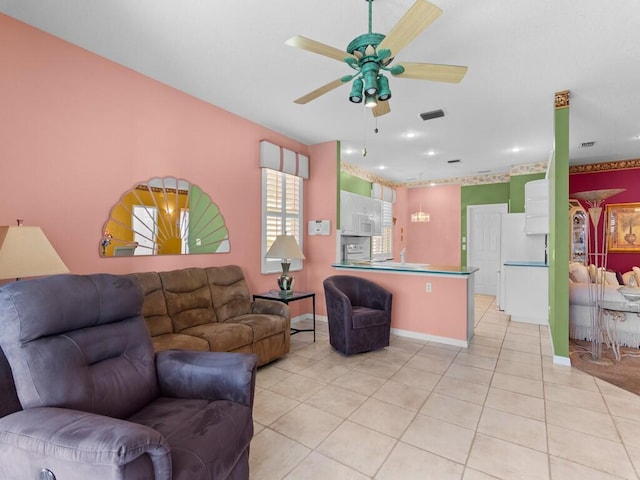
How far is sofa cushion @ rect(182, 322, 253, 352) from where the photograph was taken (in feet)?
8.89

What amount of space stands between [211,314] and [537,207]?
15.9 ft

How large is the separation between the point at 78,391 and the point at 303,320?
12.5ft

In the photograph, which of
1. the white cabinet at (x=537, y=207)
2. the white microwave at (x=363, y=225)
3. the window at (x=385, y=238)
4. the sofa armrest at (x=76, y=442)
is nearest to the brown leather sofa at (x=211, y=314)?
the sofa armrest at (x=76, y=442)

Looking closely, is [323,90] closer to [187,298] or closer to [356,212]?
[187,298]

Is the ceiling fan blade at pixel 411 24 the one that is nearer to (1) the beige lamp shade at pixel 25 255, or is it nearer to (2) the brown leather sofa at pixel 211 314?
(1) the beige lamp shade at pixel 25 255

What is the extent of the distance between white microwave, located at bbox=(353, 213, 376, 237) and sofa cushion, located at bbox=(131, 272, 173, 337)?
11.9 feet

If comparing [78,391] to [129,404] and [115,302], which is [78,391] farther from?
[115,302]

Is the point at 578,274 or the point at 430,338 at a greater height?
the point at 578,274

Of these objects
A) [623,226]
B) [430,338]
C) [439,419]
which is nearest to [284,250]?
[430,338]

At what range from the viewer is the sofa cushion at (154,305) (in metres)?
2.75

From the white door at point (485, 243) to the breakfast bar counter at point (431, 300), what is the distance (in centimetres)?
358

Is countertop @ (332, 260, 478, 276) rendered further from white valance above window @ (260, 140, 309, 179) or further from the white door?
the white door

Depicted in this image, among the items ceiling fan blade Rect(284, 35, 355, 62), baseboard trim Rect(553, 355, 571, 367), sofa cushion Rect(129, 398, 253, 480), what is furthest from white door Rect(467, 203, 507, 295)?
sofa cushion Rect(129, 398, 253, 480)

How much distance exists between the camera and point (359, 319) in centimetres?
355
